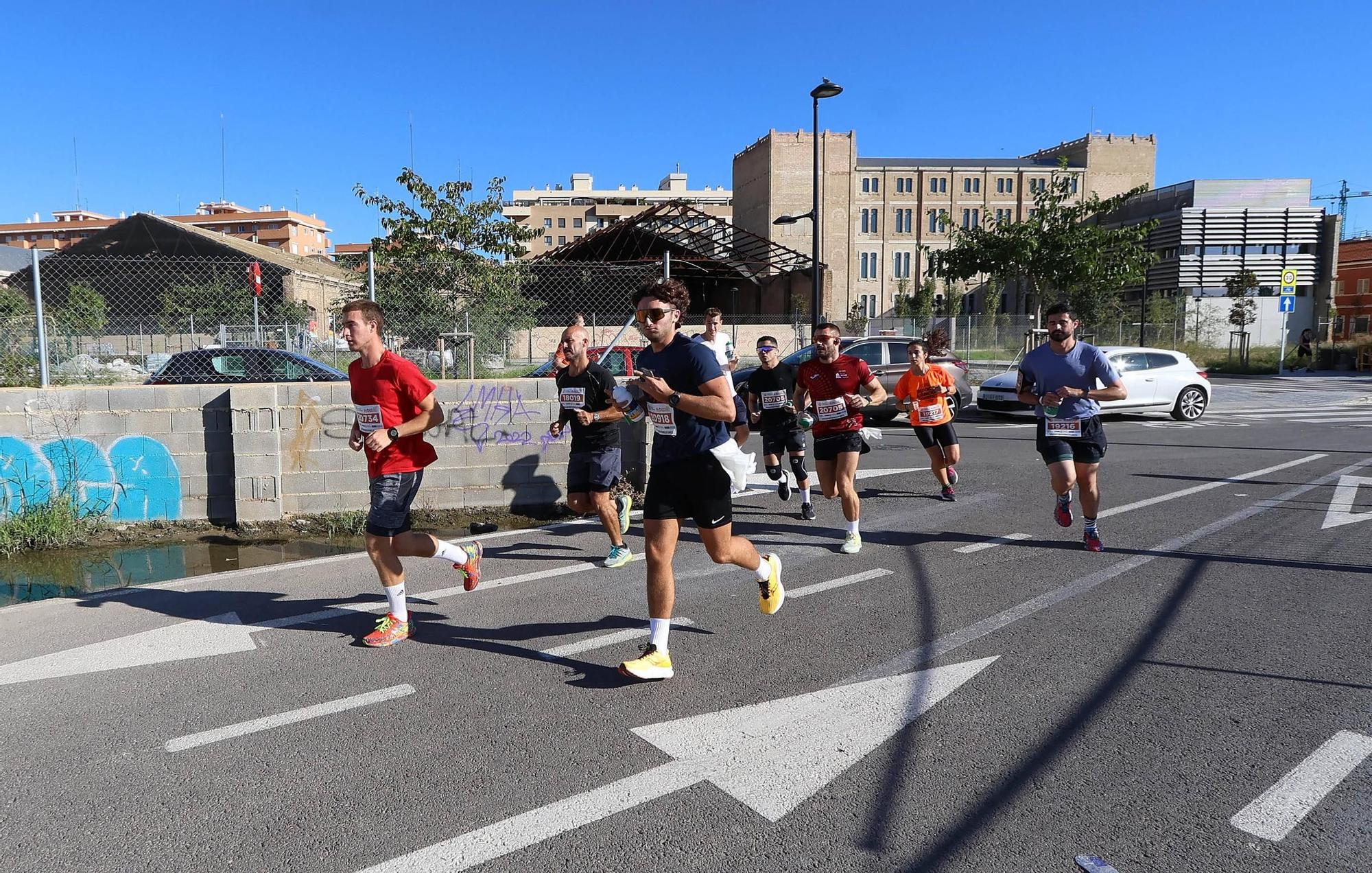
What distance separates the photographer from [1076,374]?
668 cm

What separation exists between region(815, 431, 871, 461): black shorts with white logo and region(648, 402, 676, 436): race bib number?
110 inches

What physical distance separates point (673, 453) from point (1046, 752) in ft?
6.81

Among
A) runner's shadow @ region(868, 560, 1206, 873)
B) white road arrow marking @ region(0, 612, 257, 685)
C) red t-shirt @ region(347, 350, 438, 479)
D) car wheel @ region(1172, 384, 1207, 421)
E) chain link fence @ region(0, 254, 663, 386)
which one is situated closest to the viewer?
runner's shadow @ region(868, 560, 1206, 873)

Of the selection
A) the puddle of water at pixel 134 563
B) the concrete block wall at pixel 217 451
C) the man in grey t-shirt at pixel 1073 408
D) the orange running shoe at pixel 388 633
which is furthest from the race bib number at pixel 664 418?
the concrete block wall at pixel 217 451

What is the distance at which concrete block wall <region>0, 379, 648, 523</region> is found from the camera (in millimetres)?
7316

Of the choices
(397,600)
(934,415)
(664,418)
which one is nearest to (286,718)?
(397,600)

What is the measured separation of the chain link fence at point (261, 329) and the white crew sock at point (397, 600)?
369cm

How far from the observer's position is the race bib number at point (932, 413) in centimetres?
883

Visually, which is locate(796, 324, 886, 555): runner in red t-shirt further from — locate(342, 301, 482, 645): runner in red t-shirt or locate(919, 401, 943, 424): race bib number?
locate(342, 301, 482, 645): runner in red t-shirt

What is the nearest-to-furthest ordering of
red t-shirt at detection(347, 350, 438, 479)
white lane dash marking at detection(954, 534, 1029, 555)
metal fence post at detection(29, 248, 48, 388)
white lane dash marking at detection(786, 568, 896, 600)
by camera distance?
red t-shirt at detection(347, 350, 438, 479) → white lane dash marking at detection(786, 568, 896, 600) → white lane dash marking at detection(954, 534, 1029, 555) → metal fence post at detection(29, 248, 48, 388)

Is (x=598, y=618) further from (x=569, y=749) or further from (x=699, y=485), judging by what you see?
(x=569, y=749)

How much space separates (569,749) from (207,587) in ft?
12.1

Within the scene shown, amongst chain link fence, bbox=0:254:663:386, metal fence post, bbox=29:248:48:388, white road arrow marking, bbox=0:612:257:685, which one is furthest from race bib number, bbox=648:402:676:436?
metal fence post, bbox=29:248:48:388

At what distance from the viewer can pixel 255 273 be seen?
11.1 metres
